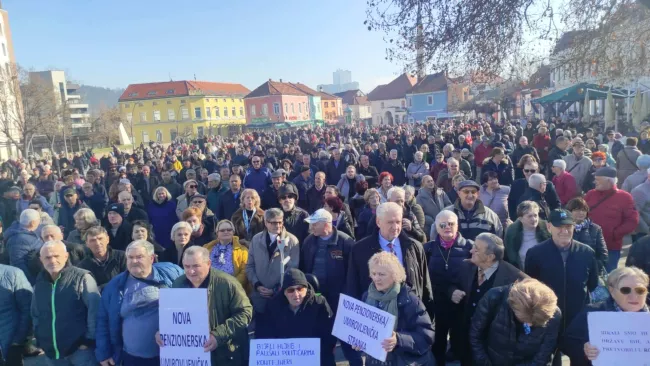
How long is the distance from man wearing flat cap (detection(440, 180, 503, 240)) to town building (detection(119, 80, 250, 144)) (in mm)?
67629

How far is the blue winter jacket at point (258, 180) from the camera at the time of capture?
9430 millimetres

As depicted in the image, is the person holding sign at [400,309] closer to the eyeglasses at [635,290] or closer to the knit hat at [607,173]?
the eyeglasses at [635,290]

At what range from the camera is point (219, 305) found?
359 centimetres

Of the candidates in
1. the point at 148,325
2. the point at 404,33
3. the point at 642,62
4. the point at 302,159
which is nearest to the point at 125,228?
the point at 148,325

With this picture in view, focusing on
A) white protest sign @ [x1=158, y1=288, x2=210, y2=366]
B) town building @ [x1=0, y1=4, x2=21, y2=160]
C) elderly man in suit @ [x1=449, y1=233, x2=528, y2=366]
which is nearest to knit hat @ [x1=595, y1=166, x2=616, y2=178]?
elderly man in suit @ [x1=449, y1=233, x2=528, y2=366]

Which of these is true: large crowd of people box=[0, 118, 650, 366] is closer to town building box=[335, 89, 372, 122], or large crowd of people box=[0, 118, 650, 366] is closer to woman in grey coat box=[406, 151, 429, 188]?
woman in grey coat box=[406, 151, 429, 188]

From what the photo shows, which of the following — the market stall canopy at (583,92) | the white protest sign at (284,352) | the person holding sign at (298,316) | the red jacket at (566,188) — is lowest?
the white protest sign at (284,352)

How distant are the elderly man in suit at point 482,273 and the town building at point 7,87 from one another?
35790mm

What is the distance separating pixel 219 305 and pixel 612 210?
4587 mm

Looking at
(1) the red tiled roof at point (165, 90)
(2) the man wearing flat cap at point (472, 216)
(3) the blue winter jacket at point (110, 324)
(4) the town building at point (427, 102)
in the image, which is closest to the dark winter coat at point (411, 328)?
(2) the man wearing flat cap at point (472, 216)

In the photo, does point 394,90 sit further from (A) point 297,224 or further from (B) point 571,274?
(B) point 571,274

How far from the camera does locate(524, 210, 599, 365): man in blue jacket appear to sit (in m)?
3.80

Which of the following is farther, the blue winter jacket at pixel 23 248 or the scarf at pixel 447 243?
the blue winter jacket at pixel 23 248

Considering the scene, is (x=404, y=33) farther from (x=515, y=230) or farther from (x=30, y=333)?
(x=30, y=333)
